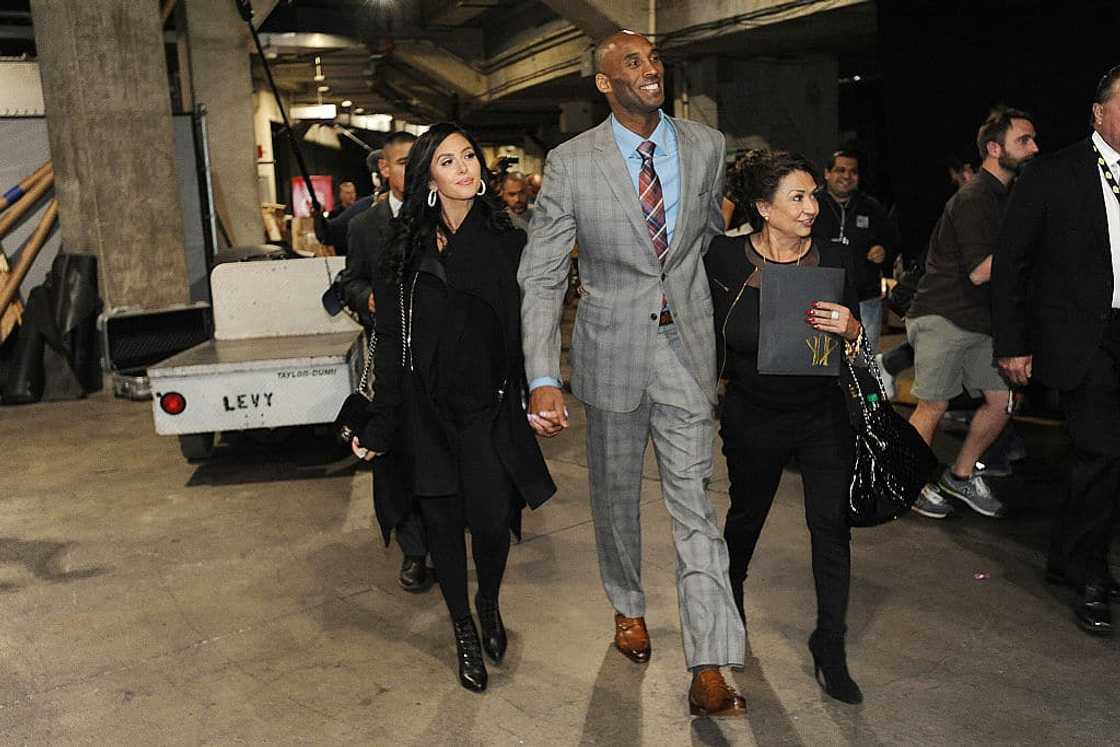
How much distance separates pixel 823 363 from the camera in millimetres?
3326

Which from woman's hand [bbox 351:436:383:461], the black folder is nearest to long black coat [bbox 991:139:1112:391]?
the black folder

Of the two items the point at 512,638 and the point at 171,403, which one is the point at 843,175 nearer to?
the point at 512,638

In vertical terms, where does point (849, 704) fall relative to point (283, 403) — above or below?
below

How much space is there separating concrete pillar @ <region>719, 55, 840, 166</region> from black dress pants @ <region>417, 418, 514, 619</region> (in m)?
13.0

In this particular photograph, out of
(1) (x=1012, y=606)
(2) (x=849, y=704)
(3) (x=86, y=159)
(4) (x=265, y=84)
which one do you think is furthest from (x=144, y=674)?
(4) (x=265, y=84)

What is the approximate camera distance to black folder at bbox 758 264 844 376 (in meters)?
3.28

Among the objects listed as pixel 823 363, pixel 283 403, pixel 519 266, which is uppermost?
pixel 519 266

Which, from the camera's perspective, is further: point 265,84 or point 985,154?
point 265,84

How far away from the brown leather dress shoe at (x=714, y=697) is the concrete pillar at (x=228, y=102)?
38.5ft

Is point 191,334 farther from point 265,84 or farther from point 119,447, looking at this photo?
point 265,84

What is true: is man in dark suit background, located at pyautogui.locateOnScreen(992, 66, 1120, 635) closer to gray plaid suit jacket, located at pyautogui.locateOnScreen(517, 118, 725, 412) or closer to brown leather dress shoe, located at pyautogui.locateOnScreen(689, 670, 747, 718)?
gray plaid suit jacket, located at pyautogui.locateOnScreen(517, 118, 725, 412)

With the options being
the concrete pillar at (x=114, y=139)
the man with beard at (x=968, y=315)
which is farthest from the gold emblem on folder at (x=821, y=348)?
the concrete pillar at (x=114, y=139)

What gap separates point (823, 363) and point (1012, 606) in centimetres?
154

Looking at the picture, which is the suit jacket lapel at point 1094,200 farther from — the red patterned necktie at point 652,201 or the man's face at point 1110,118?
the red patterned necktie at point 652,201
